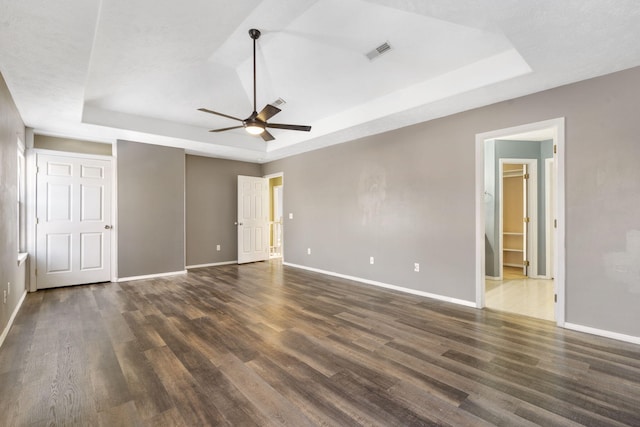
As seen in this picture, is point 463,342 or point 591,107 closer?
point 463,342

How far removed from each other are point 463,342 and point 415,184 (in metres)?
2.39

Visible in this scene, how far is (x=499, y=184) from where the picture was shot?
18.3 feet

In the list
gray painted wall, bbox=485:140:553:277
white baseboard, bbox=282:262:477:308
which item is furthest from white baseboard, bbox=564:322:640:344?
gray painted wall, bbox=485:140:553:277

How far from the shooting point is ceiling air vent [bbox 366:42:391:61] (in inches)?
125

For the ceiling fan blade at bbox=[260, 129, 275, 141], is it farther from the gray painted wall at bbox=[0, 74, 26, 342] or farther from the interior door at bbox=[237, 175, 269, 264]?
Answer: the interior door at bbox=[237, 175, 269, 264]

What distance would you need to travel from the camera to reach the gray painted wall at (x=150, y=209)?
5449 millimetres

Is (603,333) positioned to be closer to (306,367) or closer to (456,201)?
(456,201)

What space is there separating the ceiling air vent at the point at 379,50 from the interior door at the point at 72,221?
4959mm

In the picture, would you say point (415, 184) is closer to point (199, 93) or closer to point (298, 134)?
point (298, 134)

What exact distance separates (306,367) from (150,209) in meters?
4.82

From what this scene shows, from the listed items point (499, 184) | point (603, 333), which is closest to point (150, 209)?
point (499, 184)

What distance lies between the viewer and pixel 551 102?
3.24 metres

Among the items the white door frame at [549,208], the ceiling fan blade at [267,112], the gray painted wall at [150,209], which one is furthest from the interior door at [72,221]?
the white door frame at [549,208]

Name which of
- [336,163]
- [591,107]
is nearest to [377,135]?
[336,163]
